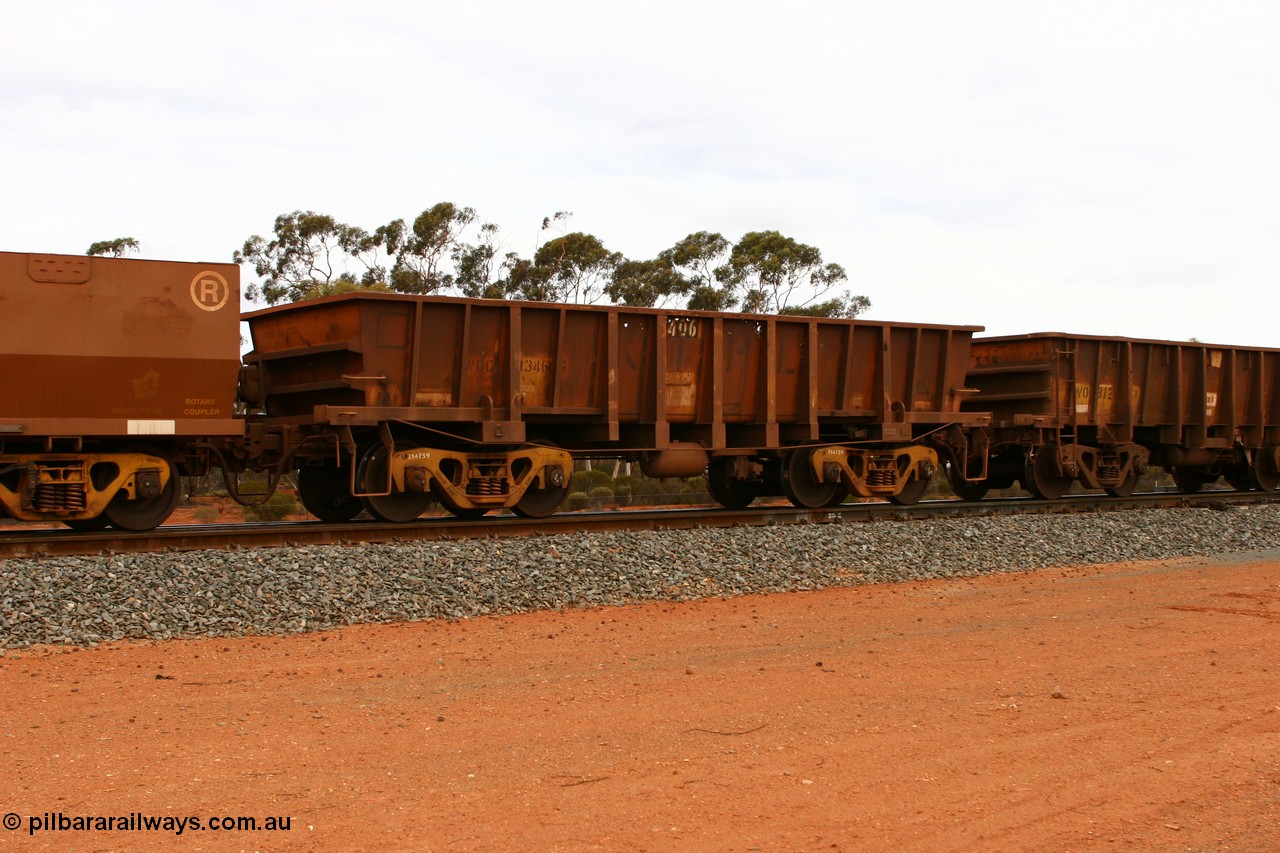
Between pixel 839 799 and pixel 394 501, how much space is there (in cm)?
849

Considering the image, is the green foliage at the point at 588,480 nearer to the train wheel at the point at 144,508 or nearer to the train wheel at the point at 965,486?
the train wheel at the point at 965,486

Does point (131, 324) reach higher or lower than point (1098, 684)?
higher

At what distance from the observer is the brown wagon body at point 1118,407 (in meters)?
17.7

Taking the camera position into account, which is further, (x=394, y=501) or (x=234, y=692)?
(x=394, y=501)

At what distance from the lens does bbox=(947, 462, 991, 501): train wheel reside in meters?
18.1

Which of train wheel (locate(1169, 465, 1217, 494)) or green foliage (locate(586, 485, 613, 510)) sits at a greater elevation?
train wheel (locate(1169, 465, 1217, 494))

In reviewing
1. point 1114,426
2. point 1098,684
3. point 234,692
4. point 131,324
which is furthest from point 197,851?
point 1114,426

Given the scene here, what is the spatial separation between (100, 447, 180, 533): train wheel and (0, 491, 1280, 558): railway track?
166 millimetres

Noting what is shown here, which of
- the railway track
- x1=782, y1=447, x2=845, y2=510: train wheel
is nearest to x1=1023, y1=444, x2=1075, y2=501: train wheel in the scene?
the railway track

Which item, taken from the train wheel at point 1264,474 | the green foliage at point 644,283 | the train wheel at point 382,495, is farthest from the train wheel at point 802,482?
the green foliage at point 644,283

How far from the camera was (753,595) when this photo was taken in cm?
1009

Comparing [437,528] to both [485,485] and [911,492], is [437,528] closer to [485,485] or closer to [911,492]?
[485,485]

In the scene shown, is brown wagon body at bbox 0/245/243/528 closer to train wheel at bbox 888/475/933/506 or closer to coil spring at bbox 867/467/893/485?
coil spring at bbox 867/467/893/485

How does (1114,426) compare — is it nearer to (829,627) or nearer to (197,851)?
(829,627)
